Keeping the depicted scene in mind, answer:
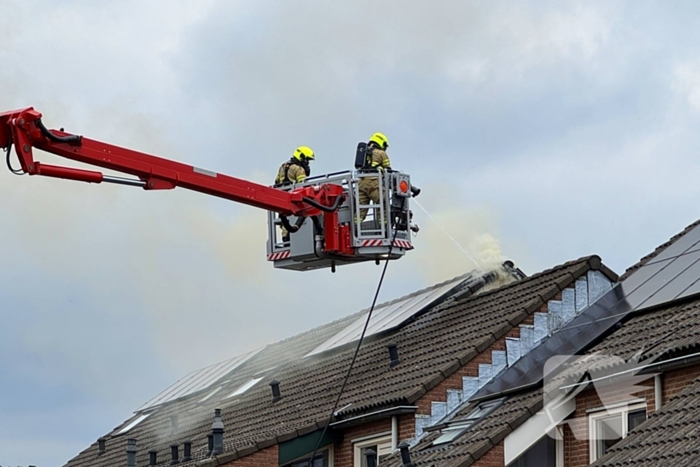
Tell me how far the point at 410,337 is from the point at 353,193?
2503 millimetres

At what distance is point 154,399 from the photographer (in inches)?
1222

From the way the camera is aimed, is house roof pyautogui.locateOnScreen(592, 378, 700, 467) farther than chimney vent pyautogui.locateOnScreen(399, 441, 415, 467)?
No

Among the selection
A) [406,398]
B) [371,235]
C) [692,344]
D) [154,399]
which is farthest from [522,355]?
[154,399]

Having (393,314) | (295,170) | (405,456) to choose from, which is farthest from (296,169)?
(405,456)

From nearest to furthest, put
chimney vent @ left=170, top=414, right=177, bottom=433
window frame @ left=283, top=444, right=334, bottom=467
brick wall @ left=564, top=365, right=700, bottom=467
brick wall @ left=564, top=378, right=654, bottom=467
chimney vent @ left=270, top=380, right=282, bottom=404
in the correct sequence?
brick wall @ left=564, top=365, right=700, bottom=467 < brick wall @ left=564, top=378, right=654, bottom=467 < window frame @ left=283, top=444, right=334, bottom=467 < chimney vent @ left=270, top=380, right=282, bottom=404 < chimney vent @ left=170, top=414, right=177, bottom=433

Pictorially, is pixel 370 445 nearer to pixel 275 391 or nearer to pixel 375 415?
pixel 375 415

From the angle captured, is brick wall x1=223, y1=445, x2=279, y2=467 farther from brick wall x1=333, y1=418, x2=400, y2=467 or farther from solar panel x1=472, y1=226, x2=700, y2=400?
solar panel x1=472, y1=226, x2=700, y2=400

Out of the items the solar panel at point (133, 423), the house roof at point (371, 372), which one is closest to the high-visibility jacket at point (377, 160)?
the house roof at point (371, 372)

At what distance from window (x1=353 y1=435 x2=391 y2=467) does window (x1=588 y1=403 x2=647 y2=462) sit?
11.8 ft

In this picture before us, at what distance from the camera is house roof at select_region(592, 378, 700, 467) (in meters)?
11.9

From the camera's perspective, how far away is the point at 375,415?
18.2 meters

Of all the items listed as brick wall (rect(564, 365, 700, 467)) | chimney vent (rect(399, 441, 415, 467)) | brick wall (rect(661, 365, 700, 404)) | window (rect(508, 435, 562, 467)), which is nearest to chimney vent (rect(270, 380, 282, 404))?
chimney vent (rect(399, 441, 415, 467))

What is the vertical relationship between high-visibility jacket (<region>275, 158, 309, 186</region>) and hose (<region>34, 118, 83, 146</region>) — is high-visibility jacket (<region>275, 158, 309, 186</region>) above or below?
above

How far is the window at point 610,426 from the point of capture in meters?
14.8
